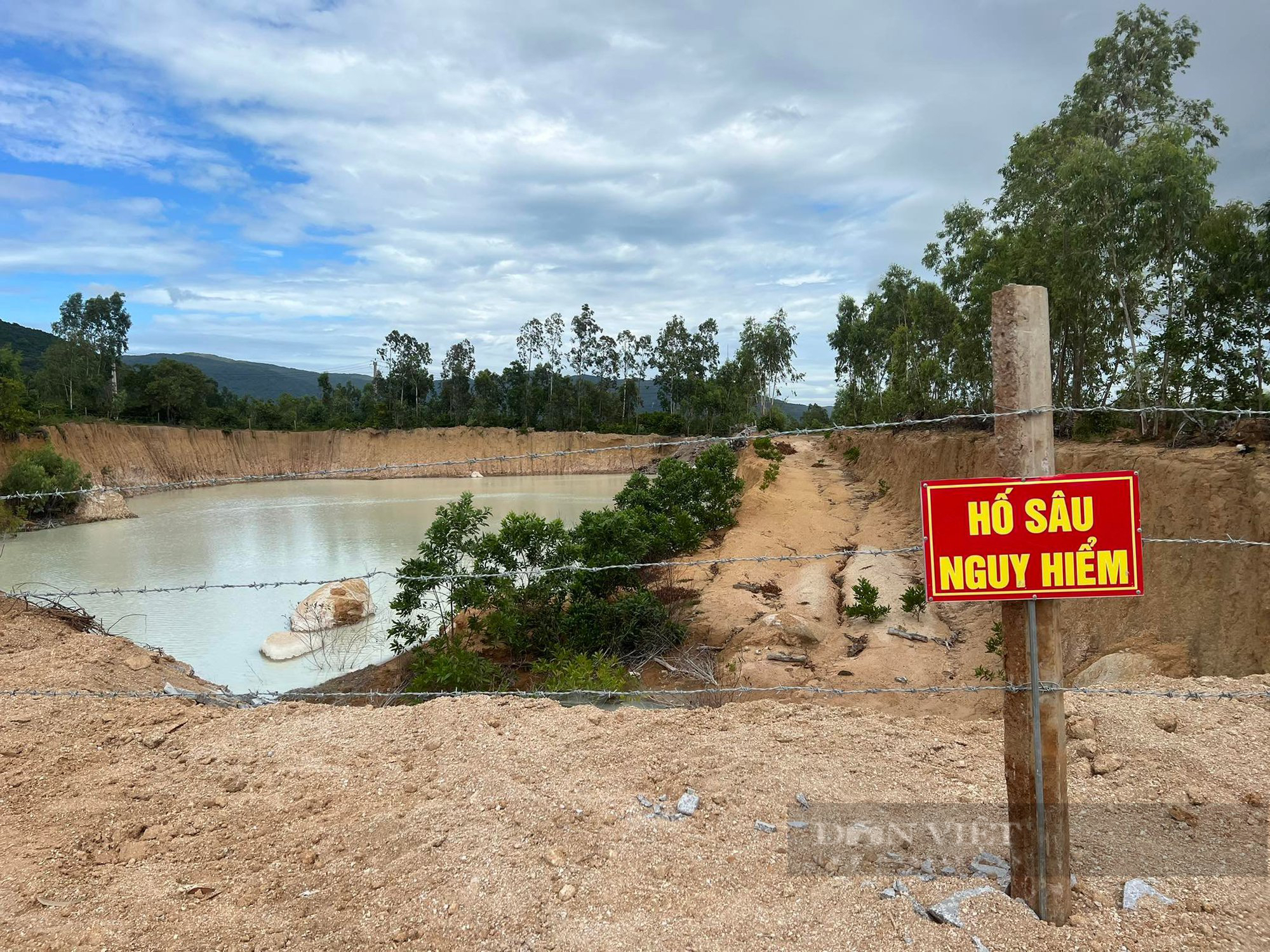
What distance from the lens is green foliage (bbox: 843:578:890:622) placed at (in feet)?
34.0

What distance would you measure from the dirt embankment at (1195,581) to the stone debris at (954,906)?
4091 mm

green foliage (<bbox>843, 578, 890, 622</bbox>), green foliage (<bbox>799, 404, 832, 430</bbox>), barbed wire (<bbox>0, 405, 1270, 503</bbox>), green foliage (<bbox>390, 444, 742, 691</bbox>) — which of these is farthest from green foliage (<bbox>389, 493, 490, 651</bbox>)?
green foliage (<bbox>799, 404, 832, 430</bbox>)

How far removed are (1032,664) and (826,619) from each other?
840 centimetres

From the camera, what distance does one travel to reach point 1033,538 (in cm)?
264

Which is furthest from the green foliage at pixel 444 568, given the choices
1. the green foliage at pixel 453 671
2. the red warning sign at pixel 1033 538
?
the red warning sign at pixel 1033 538

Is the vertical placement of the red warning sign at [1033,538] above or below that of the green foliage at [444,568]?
above

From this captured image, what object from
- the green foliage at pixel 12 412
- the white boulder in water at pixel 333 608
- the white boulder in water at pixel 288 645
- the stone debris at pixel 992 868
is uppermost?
the green foliage at pixel 12 412

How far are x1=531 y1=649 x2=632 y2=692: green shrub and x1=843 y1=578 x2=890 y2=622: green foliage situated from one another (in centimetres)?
358

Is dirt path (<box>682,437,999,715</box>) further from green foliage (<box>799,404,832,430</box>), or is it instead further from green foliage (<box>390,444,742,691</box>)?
green foliage (<box>799,404,832,430</box>)

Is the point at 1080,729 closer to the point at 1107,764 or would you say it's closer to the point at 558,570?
the point at 1107,764

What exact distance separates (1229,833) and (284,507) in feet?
126

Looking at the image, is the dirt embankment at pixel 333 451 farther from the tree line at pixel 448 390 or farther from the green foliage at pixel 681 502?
the green foliage at pixel 681 502

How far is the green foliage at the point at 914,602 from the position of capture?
1019cm

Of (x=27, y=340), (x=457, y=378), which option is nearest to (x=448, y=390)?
(x=457, y=378)
